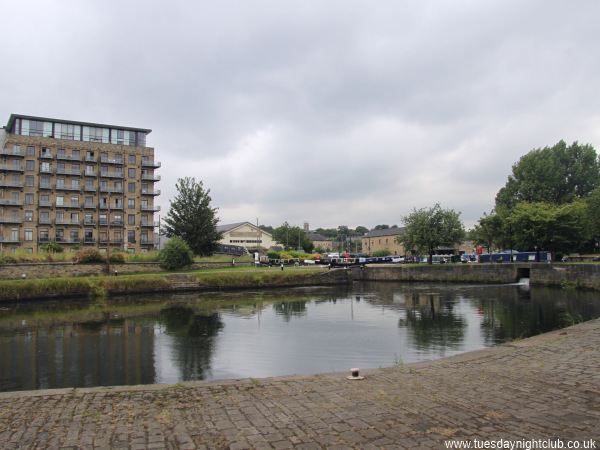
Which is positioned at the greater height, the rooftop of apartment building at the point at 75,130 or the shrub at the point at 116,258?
the rooftop of apartment building at the point at 75,130

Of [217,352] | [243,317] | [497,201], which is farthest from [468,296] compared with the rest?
[497,201]

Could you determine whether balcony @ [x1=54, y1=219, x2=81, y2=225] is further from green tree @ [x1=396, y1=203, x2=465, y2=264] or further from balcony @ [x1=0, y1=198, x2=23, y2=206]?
green tree @ [x1=396, y1=203, x2=465, y2=264]

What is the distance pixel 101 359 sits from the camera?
518 inches

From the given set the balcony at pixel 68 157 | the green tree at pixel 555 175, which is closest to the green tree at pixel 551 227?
the green tree at pixel 555 175

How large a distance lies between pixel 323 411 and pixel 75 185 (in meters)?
76.3

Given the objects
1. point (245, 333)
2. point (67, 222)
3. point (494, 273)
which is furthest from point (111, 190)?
point (245, 333)

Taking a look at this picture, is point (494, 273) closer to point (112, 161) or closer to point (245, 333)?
point (245, 333)

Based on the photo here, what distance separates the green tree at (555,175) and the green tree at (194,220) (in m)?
41.5

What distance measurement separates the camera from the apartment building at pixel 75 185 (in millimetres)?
67750

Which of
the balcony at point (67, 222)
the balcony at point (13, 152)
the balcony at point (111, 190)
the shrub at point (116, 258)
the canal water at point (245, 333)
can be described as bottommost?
the canal water at point (245, 333)

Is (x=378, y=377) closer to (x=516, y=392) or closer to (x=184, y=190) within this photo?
(x=516, y=392)

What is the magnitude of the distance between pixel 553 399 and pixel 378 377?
2799mm

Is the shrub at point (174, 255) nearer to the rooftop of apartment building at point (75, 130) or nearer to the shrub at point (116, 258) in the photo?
the shrub at point (116, 258)

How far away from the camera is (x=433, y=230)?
54.0 meters
